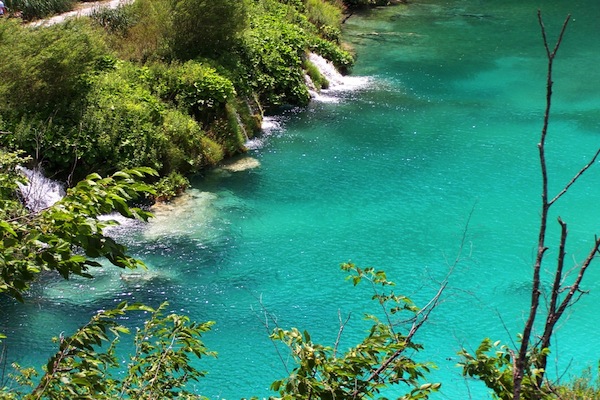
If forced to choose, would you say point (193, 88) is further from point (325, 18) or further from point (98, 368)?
point (98, 368)

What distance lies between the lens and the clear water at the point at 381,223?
1239 cm

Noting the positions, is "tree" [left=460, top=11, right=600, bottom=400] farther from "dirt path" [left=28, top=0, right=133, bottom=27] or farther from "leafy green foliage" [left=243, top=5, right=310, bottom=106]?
"dirt path" [left=28, top=0, right=133, bottom=27]

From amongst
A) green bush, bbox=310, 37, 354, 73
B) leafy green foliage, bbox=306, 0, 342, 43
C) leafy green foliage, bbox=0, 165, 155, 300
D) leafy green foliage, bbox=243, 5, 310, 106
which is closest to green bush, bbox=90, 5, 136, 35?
Answer: leafy green foliage, bbox=243, 5, 310, 106

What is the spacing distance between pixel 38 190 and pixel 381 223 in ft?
21.6

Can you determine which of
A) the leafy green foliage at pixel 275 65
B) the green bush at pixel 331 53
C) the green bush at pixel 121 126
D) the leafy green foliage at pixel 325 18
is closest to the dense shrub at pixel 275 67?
the leafy green foliage at pixel 275 65

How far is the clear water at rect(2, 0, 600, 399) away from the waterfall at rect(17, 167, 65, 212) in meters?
1.56

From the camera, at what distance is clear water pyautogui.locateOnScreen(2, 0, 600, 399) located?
40.7 feet

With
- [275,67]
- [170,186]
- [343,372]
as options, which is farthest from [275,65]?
[343,372]

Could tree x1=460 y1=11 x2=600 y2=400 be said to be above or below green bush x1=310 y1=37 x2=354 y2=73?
above

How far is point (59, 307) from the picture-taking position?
12.8 meters

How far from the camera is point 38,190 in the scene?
1509cm

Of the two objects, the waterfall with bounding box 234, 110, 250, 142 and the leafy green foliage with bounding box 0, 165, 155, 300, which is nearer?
the leafy green foliage with bounding box 0, 165, 155, 300

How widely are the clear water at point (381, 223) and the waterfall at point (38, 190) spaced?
156cm

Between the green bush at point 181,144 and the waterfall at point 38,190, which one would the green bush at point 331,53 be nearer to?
the green bush at point 181,144
